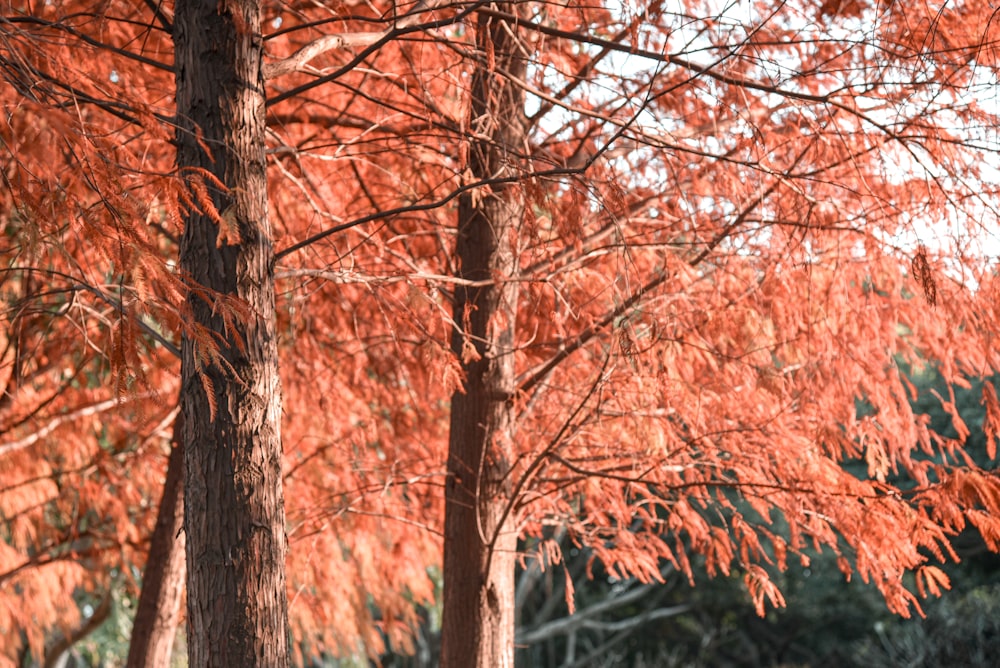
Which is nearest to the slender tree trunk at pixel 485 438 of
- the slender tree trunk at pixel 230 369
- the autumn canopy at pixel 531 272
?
the autumn canopy at pixel 531 272

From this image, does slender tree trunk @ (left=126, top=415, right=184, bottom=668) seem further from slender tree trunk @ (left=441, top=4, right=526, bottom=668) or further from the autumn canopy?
slender tree trunk @ (left=441, top=4, right=526, bottom=668)

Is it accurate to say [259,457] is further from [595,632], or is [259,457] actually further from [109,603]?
[595,632]

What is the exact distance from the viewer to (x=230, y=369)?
8.38 ft

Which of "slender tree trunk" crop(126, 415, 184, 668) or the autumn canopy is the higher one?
the autumn canopy

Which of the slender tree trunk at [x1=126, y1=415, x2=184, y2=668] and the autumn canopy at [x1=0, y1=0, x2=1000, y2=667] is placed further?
the slender tree trunk at [x1=126, y1=415, x2=184, y2=668]

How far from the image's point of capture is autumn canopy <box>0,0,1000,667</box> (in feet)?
8.54

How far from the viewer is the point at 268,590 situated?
2.54 m

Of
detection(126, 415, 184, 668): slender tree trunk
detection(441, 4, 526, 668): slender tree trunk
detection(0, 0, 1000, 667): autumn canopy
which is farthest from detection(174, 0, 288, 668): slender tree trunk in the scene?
detection(126, 415, 184, 668): slender tree trunk

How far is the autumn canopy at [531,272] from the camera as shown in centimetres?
260

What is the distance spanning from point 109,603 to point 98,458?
8.89ft

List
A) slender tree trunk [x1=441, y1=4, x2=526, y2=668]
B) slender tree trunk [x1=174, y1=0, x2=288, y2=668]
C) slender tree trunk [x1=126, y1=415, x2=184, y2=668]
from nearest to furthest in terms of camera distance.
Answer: slender tree trunk [x1=174, y1=0, x2=288, y2=668]
slender tree trunk [x1=441, y1=4, x2=526, y2=668]
slender tree trunk [x1=126, y1=415, x2=184, y2=668]

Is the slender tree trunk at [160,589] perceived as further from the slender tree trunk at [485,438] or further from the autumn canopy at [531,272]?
the slender tree trunk at [485,438]

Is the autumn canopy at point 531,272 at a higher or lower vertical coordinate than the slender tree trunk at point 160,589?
higher

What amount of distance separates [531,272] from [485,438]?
2.19ft
